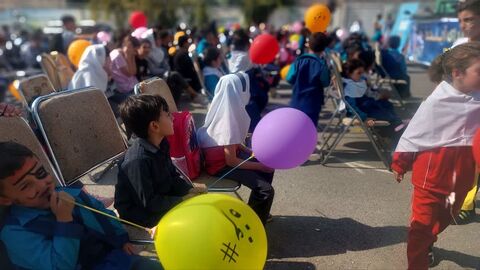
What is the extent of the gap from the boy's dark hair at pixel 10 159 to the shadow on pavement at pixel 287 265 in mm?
1668

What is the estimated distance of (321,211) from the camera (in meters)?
3.76

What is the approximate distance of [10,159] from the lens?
186cm

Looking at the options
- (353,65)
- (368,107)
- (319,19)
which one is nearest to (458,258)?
(368,107)

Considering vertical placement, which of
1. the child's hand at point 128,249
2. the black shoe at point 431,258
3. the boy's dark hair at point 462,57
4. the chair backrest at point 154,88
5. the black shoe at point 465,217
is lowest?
the black shoe at point 465,217

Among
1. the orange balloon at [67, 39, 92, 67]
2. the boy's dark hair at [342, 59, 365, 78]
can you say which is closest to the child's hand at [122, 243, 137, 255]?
the boy's dark hair at [342, 59, 365, 78]

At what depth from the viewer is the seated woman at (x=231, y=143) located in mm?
3049

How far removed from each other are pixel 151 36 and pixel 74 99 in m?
4.75

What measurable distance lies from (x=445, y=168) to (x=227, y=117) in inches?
54.9

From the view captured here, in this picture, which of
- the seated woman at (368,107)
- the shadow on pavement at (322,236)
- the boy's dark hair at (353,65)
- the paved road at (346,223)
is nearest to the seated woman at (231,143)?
the shadow on pavement at (322,236)

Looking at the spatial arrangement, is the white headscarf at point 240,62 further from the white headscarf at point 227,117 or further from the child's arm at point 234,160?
the child's arm at point 234,160

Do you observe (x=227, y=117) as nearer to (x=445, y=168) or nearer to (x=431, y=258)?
(x=445, y=168)

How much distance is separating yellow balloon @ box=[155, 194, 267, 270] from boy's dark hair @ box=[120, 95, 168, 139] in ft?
2.05

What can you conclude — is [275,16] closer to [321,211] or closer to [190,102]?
[190,102]

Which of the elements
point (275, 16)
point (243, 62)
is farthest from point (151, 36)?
point (275, 16)
